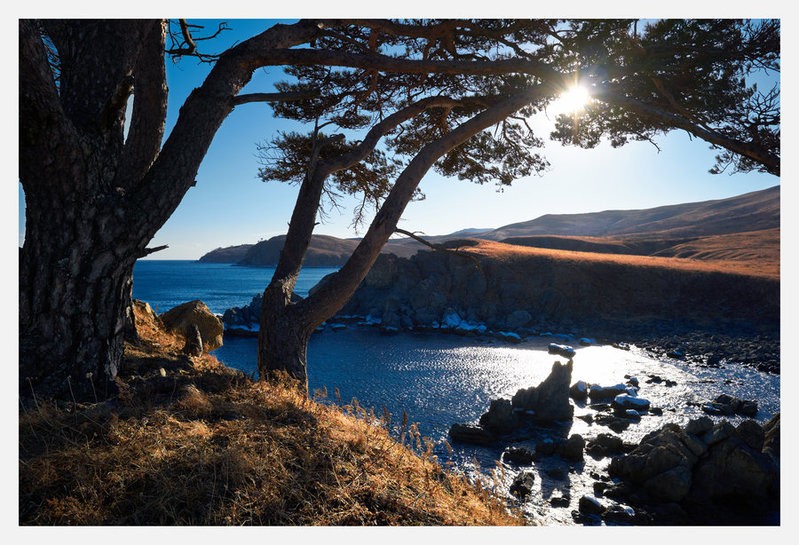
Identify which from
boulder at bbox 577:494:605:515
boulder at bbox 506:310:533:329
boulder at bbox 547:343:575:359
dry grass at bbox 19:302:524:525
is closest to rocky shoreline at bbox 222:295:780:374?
boulder at bbox 506:310:533:329

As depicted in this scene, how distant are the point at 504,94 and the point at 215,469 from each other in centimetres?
834

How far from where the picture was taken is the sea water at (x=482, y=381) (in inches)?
557

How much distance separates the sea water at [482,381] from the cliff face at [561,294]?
4.99m

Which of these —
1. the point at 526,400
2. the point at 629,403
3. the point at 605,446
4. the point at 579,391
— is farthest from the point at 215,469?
the point at 579,391

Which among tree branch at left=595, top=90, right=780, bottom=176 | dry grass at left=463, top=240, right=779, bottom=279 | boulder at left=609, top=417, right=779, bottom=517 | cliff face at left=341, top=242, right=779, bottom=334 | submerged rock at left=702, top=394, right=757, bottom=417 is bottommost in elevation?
submerged rock at left=702, top=394, right=757, bottom=417

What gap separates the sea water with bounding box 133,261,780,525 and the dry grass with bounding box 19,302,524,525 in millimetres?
6896

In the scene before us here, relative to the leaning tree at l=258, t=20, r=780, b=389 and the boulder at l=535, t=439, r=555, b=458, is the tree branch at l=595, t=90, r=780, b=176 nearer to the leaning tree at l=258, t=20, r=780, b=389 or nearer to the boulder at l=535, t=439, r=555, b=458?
the leaning tree at l=258, t=20, r=780, b=389

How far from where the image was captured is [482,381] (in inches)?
969

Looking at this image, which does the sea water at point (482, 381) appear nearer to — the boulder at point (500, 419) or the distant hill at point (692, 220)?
the boulder at point (500, 419)

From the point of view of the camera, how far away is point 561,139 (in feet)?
36.7

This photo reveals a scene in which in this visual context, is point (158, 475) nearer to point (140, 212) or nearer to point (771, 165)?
point (140, 212)

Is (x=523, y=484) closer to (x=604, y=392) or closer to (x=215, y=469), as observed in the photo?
(x=604, y=392)

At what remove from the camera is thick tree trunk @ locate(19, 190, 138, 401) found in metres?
4.56
